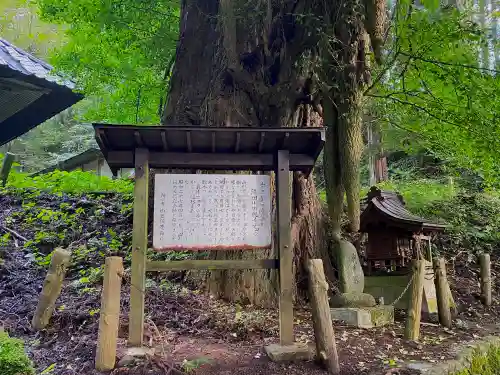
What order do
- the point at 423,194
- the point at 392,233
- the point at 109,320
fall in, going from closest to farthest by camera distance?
the point at 109,320 → the point at 392,233 → the point at 423,194

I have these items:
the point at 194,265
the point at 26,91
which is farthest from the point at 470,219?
the point at 26,91

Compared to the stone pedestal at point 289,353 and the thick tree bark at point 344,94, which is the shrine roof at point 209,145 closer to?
the thick tree bark at point 344,94

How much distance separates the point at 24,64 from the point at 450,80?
559 cm

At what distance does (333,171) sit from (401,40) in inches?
76.5

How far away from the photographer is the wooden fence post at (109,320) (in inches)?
144

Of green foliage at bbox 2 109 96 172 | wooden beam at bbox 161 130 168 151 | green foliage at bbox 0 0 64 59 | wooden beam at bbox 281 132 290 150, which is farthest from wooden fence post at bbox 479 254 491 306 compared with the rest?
green foliage at bbox 0 0 64 59

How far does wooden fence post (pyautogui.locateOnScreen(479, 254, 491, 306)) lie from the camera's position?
7.66m

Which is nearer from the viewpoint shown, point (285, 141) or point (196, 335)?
point (285, 141)

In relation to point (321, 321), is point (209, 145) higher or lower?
higher

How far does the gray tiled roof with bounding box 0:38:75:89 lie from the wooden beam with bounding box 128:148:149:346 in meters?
1.57

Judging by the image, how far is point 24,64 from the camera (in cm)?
477

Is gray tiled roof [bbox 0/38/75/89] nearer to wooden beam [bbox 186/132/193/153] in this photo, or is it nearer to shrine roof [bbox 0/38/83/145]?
shrine roof [bbox 0/38/83/145]

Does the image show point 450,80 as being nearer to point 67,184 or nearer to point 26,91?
point 26,91

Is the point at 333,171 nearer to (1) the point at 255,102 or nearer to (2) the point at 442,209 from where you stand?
(1) the point at 255,102
